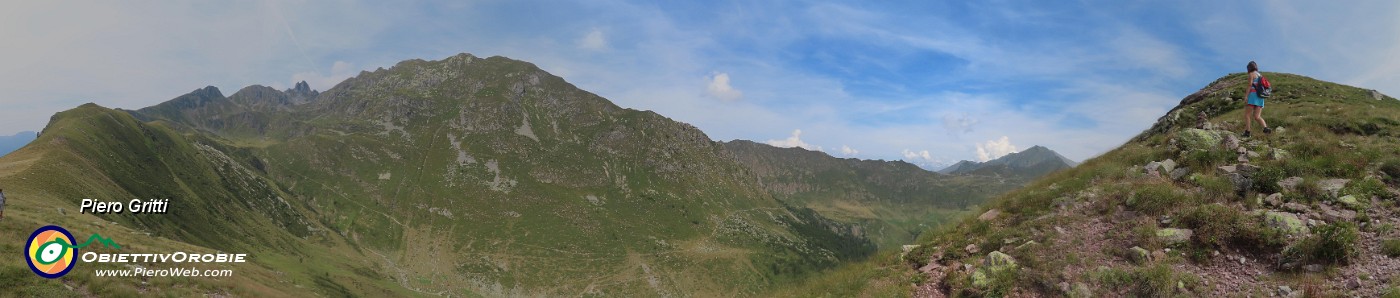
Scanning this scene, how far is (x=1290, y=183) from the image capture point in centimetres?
1496

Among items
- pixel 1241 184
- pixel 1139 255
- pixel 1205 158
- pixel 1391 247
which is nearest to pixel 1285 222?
A: pixel 1391 247

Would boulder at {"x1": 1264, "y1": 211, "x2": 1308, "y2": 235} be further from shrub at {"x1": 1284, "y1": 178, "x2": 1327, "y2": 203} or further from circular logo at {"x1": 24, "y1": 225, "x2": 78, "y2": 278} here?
circular logo at {"x1": 24, "y1": 225, "x2": 78, "y2": 278}

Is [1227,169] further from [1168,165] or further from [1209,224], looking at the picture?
[1209,224]

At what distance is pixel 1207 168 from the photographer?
17.4 m

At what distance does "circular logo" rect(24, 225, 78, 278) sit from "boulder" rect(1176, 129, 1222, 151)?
5071 cm

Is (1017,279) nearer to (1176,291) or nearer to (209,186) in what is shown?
(1176,291)

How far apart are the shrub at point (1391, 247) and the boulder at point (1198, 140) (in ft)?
28.2

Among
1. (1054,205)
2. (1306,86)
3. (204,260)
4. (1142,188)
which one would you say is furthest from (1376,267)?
(204,260)

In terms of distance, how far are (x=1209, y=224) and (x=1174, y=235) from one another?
3.03 feet

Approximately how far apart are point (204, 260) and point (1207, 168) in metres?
67.8

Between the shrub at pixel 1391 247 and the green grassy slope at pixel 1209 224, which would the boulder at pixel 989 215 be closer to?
the green grassy slope at pixel 1209 224

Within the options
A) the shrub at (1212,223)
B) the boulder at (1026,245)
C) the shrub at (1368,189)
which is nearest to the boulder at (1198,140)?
the shrub at (1368,189)

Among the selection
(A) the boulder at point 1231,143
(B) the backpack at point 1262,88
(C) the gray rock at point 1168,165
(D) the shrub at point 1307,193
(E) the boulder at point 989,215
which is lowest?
(E) the boulder at point 989,215

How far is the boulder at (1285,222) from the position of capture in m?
12.5
